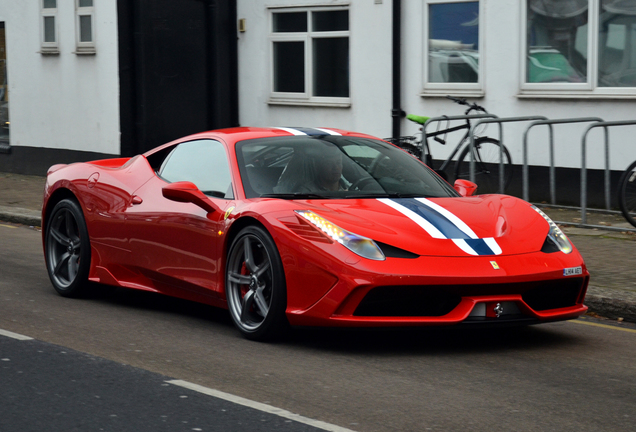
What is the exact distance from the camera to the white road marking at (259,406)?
14.2ft

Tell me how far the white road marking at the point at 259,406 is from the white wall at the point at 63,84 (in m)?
12.4

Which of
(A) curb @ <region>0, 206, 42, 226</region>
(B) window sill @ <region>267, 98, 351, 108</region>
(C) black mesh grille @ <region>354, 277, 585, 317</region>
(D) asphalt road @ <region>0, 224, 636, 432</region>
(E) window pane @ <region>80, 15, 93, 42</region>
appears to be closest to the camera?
(D) asphalt road @ <region>0, 224, 636, 432</region>

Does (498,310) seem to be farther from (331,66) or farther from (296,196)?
(331,66)

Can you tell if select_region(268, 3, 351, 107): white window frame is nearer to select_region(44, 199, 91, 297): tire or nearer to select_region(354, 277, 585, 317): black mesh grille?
select_region(44, 199, 91, 297): tire

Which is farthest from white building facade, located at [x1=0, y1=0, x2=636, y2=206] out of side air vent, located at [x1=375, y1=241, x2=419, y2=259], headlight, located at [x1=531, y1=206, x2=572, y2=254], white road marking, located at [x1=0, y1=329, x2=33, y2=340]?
white road marking, located at [x1=0, y1=329, x2=33, y2=340]

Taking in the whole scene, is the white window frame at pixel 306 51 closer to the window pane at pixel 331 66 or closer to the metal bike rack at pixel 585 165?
the window pane at pixel 331 66

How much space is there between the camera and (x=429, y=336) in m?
6.25

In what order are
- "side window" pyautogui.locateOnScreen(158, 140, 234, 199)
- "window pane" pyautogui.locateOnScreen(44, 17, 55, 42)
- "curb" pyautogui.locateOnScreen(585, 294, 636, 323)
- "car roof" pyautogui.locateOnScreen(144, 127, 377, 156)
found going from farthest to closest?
1. "window pane" pyautogui.locateOnScreen(44, 17, 55, 42)
2. "curb" pyautogui.locateOnScreen(585, 294, 636, 323)
3. "car roof" pyautogui.locateOnScreen(144, 127, 377, 156)
4. "side window" pyautogui.locateOnScreen(158, 140, 234, 199)

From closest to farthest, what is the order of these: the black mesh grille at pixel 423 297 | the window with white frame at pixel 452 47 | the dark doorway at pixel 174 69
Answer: the black mesh grille at pixel 423 297
the window with white frame at pixel 452 47
the dark doorway at pixel 174 69

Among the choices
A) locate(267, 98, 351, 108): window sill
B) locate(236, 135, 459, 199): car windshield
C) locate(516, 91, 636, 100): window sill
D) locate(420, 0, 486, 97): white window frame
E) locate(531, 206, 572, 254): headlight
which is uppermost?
locate(420, 0, 486, 97): white window frame

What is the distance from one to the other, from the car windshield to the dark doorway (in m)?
10.5

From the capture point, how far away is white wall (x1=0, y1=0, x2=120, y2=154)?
17.1m

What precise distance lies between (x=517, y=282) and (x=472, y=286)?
27cm

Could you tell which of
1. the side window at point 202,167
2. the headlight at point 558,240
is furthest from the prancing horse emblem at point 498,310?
the side window at point 202,167
